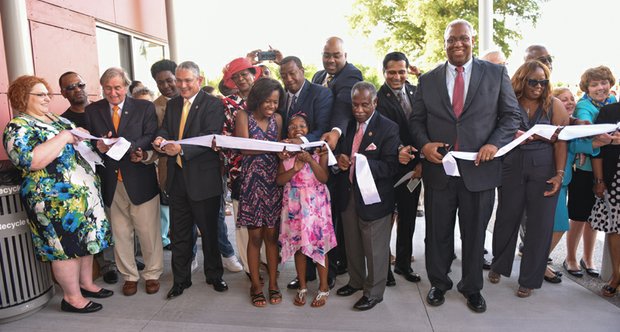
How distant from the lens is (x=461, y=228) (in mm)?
3686

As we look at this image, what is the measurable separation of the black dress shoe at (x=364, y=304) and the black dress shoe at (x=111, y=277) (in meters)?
2.46

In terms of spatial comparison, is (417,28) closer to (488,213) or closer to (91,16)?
(91,16)

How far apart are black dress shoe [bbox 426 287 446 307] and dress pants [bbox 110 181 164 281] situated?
8.24 feet

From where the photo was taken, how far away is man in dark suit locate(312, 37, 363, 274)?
3796 mm

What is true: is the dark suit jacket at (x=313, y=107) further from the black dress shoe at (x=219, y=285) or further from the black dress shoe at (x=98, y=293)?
the black dress shoe at (x=98, y=293)

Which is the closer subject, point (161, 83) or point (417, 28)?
point (161, 83)

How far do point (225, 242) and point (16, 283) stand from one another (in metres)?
1.86

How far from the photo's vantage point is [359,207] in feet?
11.8

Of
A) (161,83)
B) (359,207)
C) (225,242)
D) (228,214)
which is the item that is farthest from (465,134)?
(228,214)

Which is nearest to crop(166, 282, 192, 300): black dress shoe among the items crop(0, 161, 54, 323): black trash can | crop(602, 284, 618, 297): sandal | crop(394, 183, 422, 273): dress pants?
crop(0, 161, 54, 323): black trash can

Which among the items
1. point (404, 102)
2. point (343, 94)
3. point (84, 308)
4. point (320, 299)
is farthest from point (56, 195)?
point (404, 102)

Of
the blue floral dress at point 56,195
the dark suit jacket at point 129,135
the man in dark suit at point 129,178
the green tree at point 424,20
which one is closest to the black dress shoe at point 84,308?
the man in dark suit at point 129,178

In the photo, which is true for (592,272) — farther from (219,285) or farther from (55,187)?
(55,187)

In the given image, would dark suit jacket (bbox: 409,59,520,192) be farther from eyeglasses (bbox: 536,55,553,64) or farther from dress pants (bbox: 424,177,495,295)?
eyeglasses (bbox: 536,55,553,64)
